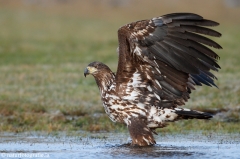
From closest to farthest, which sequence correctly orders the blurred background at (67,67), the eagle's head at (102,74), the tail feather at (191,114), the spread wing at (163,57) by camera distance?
the spread wing at (163,57) < the tail feather at (191,114) < the eagle's head at (102,74) < the blurred background at (67,67)

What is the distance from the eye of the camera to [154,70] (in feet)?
29.0

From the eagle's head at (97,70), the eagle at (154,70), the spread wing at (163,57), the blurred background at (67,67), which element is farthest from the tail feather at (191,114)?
the blurred background at (67,67)

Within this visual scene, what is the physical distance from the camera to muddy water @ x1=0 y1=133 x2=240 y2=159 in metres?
8.17

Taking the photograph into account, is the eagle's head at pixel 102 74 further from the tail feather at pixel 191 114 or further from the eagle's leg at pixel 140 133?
the tail feather at pixel 191 114

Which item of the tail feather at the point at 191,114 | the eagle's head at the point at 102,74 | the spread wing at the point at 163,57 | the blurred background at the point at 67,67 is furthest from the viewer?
the blurred background at the point at 67,67

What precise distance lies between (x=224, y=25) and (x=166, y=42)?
3714 centimetres

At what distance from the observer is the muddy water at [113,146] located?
8.17 m

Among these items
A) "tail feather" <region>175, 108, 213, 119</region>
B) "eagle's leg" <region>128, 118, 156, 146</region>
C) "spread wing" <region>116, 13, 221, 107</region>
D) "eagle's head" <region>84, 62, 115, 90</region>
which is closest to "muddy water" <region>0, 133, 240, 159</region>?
"eagle's leg" <region>128, 118, 156, 146</region>

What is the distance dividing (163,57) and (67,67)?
1136cm

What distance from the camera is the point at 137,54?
28.2 feet

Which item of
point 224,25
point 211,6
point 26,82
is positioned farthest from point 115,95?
point 211,6

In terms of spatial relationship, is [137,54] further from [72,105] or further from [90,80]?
[90,80]

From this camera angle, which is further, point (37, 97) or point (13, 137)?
point (37, 97)

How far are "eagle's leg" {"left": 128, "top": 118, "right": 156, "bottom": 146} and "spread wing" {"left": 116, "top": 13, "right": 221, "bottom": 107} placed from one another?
0.37m
